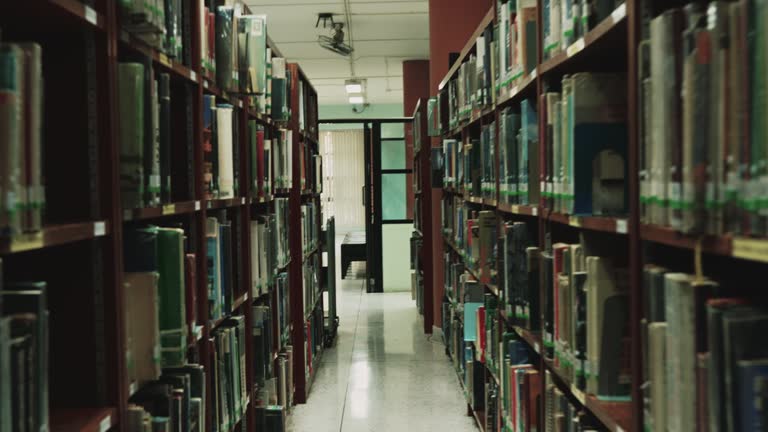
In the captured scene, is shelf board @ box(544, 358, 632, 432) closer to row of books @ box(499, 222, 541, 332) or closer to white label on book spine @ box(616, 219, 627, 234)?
white label on book spine @ box(616, 219, 627, 234)

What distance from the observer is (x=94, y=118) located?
162 centimetres

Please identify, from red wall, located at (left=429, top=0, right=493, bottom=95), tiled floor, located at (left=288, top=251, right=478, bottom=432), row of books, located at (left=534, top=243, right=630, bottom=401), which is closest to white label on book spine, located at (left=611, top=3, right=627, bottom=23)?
row of books, located at (left=534, top=243, right=630, bottom=401)

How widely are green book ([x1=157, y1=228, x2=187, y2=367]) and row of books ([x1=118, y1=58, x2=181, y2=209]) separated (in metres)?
0.15

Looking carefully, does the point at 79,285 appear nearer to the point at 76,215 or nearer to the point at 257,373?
the point at 76,215

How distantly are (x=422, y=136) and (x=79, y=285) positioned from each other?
5288 mm

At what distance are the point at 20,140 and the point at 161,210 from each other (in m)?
0.72

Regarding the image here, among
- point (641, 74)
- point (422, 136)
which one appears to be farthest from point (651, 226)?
point (422, 136)

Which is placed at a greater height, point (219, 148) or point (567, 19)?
point (567, 19)

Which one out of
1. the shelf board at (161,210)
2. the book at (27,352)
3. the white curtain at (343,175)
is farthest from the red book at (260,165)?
the white curtain at (343,175)

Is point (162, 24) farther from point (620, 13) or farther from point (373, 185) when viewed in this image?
point (373, 185)

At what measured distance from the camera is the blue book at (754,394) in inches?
42.6

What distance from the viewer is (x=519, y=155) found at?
269 centimetres

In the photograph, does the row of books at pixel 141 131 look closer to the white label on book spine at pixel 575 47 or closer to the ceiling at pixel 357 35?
the white label on book spine at pixel 575 47

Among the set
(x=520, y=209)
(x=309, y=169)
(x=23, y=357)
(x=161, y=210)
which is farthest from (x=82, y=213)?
(x=309, y=169)
